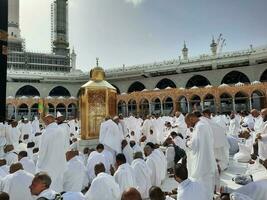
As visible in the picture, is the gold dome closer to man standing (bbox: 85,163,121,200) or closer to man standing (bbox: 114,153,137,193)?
man standing (bbox: 114,153,137,193)

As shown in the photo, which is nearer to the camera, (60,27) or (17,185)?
(17,185)

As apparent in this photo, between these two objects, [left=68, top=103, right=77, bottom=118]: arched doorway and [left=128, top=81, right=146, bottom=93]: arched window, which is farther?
[left=128, top=81, right=146, bottom=93]: arched window

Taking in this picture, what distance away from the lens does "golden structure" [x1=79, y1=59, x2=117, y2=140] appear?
7916mm

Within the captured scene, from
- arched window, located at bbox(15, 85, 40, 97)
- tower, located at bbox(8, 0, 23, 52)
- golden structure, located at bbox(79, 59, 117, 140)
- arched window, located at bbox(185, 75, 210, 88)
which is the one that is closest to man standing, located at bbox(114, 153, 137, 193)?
golden structure, located at bbox(79, 59, 117, 140)

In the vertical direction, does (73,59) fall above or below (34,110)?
above

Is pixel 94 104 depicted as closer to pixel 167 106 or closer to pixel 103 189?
pixel 103 189

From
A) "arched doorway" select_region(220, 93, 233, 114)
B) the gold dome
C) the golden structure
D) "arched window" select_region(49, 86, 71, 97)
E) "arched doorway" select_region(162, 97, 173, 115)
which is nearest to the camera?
the golden structure

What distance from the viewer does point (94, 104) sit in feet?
26.5

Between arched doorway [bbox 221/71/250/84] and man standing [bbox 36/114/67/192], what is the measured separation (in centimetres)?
2023

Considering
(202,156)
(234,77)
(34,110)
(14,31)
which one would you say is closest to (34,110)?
(34,110)

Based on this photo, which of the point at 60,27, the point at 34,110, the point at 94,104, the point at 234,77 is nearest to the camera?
the point at 94,104

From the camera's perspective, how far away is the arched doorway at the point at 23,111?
26272mm

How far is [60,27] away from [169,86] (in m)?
22.6

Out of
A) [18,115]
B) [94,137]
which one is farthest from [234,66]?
[18,115]
